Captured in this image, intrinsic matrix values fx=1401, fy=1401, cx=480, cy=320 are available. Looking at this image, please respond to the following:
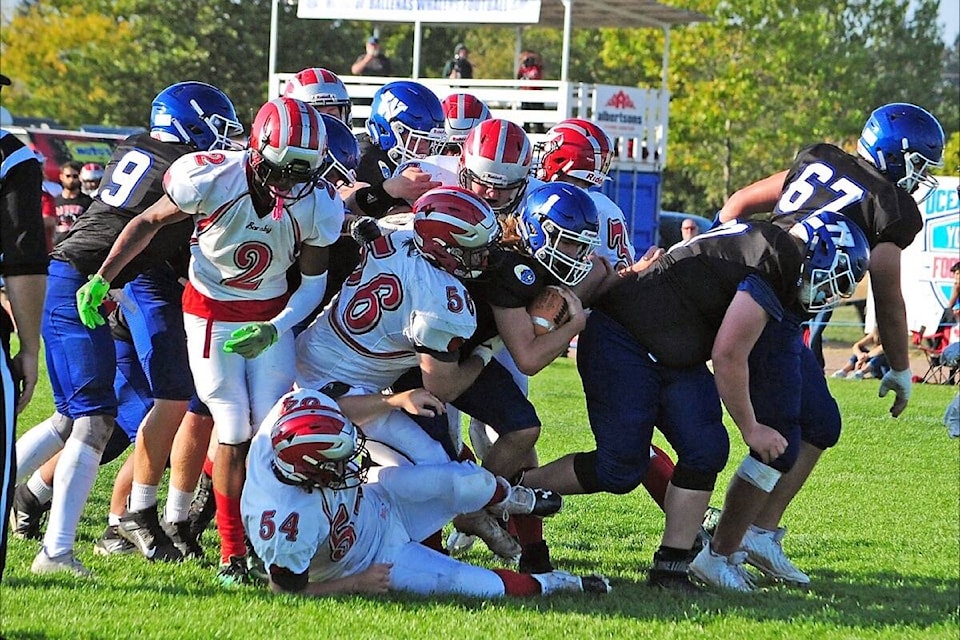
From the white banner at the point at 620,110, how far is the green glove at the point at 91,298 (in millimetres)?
15139

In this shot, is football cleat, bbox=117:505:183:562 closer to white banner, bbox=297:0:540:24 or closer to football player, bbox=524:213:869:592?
football player, bbox=524:213:869:592

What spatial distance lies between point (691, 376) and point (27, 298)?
8.39 feet

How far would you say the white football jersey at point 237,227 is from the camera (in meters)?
4.91

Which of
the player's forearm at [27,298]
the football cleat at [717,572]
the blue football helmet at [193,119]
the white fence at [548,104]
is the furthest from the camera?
the white fence at [548,104]

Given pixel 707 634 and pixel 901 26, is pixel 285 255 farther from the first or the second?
pixel 901 26

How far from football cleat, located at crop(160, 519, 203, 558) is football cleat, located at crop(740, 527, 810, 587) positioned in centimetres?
219

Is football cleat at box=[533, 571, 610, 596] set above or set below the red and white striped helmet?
below

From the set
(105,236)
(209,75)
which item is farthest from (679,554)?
(209,75)

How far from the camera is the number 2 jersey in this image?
4.91 meters

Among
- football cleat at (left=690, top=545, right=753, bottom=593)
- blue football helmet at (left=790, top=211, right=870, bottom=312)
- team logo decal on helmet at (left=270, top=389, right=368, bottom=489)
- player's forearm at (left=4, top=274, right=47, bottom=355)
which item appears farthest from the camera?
football cleat at (left=690, top=545, right=753, bottom=593)

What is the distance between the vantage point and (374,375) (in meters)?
5.20

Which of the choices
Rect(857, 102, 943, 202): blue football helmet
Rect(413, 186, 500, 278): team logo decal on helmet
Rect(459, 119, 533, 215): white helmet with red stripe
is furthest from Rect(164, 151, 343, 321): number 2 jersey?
Rect(857, 102, 943, 202): blue football helmet

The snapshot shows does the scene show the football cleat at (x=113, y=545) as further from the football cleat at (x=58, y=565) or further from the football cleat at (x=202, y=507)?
the football cleat at (x=58, y=565)

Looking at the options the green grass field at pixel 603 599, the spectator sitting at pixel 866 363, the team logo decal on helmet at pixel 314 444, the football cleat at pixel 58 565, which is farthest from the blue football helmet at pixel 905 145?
the spectator sitting at pixel 866 363
